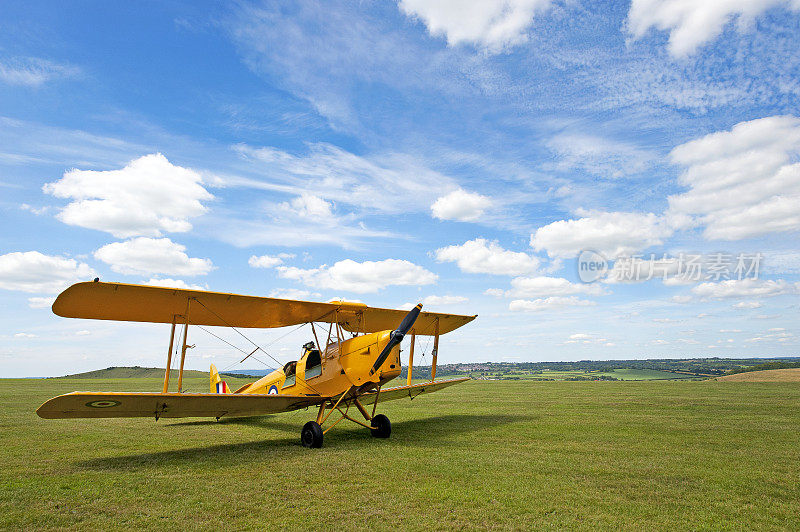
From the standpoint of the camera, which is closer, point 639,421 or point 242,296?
point 242,296

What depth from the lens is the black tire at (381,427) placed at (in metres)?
9.62

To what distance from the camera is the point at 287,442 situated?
925 cm

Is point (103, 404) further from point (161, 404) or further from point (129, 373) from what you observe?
point (129, 373)

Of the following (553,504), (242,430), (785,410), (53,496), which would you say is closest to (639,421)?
(785,410)

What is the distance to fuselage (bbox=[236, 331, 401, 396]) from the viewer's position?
29.3 ft

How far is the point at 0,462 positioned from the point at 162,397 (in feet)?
8.29

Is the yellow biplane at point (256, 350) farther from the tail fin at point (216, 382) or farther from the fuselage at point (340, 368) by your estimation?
the tail fin at point (216, 382)

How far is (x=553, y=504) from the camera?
497 cm

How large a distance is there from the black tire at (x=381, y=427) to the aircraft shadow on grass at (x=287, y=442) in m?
0.20

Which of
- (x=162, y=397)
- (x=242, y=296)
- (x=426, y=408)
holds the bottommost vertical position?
(x=426, y=408)

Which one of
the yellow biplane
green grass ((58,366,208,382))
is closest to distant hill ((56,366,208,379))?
green grass ((58,366,208,382))

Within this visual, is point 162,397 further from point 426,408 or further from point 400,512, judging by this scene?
point 426,408

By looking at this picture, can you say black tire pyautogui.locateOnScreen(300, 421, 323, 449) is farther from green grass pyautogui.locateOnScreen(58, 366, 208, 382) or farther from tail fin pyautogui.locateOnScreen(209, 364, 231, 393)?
green grass pyautogui.locateOnScreen(58, 366, 208, 382)

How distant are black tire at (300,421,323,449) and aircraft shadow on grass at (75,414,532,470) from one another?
0.17m
